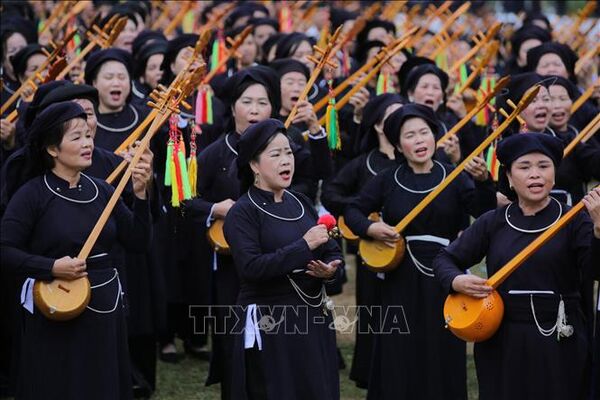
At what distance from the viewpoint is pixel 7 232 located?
6141 mm

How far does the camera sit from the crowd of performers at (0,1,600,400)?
614cm

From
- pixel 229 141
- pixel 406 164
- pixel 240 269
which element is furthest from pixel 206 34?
pixel 240 269

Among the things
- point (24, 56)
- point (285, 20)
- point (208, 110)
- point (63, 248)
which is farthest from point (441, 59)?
point (63, 248)

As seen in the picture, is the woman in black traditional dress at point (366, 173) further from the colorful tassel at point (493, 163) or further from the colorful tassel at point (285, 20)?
the colorful tassel at point (285, 20)

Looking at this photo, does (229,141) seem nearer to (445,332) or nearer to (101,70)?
(101,70)

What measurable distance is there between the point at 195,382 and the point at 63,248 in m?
2.74

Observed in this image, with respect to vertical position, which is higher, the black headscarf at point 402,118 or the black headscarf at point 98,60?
the black headscarf at point 98,60

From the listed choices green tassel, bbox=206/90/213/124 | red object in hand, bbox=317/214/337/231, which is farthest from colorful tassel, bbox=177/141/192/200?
green tassel, bbox=206/90/213/124

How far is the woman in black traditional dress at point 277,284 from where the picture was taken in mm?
6191

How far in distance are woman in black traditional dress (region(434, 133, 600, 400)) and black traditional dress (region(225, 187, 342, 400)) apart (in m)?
0.70

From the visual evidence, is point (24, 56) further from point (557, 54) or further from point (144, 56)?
point (557, 54)

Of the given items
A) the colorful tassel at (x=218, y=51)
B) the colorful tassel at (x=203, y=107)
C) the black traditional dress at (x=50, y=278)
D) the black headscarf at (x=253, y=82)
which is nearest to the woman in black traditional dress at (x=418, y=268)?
the black headscarf at (x=253, y=82)

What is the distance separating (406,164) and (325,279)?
1.42 meters

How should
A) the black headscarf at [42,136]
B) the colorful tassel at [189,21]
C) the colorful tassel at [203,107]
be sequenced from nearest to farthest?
the black headscarf at [42,136] < the colorful tassel at [203,107] < the colorful tassel at [189,21]
